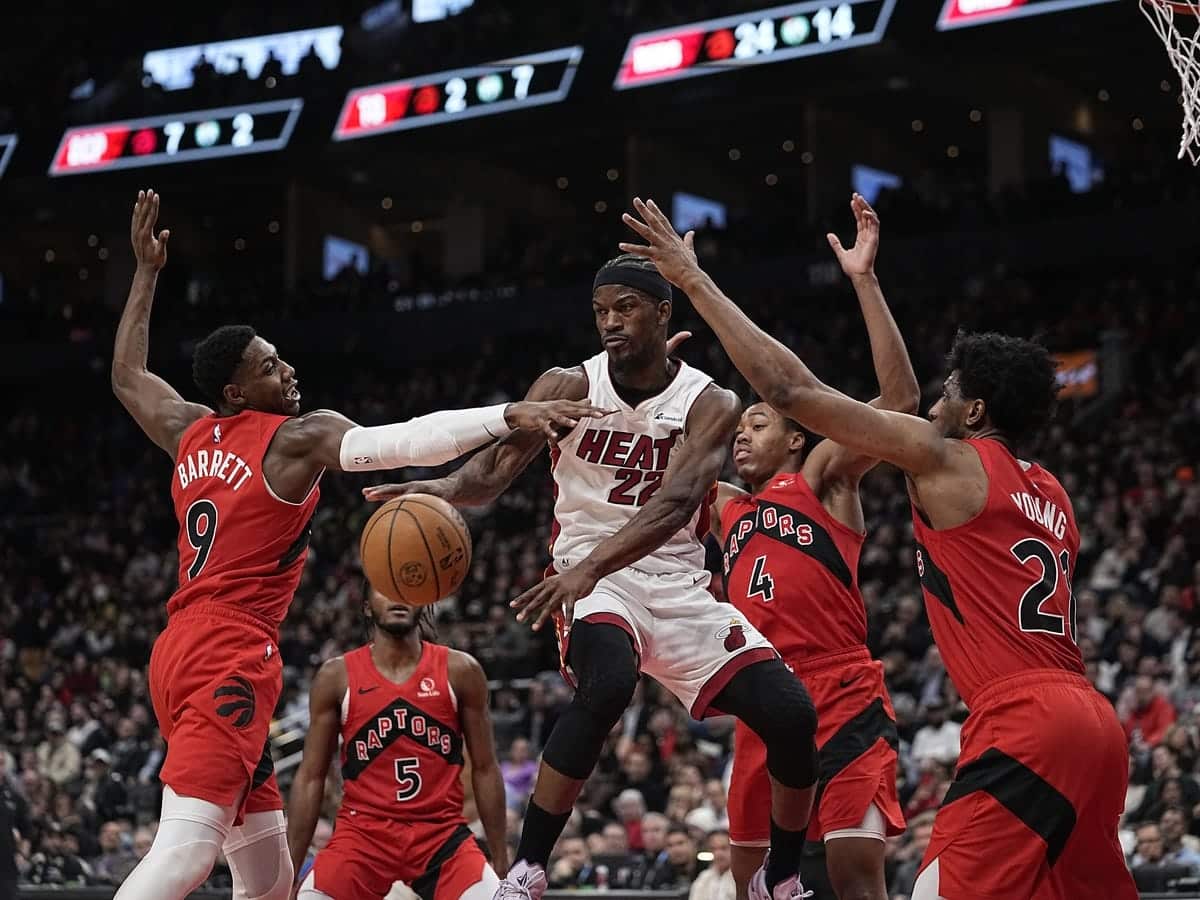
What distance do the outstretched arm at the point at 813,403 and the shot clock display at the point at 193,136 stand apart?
2486 cm

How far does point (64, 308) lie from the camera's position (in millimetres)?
33094

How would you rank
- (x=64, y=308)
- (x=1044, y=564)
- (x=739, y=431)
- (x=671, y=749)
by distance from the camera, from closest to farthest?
(x=1044, y=564) → (x=739, y=431) → (x=671, y=749) → (x=64, y=308)

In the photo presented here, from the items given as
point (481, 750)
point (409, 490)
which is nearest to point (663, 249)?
point (409, 490)

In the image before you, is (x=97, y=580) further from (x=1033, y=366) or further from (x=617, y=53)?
(x=1033, y=366)

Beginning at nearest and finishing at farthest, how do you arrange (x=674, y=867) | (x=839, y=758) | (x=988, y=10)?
1. (x=839, y=758)
2. (x=674, y=867)
3. (x=988, y=10)

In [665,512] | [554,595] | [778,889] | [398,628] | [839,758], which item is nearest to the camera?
[554,595]

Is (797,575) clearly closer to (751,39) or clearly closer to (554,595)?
(554,595)

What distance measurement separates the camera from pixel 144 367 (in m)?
6.96

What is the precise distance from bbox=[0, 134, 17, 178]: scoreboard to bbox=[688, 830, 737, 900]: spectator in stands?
24.9 metres

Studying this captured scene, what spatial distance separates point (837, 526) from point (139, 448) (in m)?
24.9

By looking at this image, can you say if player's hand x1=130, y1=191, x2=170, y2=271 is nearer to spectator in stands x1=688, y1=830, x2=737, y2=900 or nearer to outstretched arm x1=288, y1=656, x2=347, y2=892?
outstretched arm x1=288, y1=656, x2=347, y2=892

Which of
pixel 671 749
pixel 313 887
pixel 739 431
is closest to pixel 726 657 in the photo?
pixel 739 431

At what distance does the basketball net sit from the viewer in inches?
258

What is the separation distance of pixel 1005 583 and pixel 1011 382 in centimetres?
68
